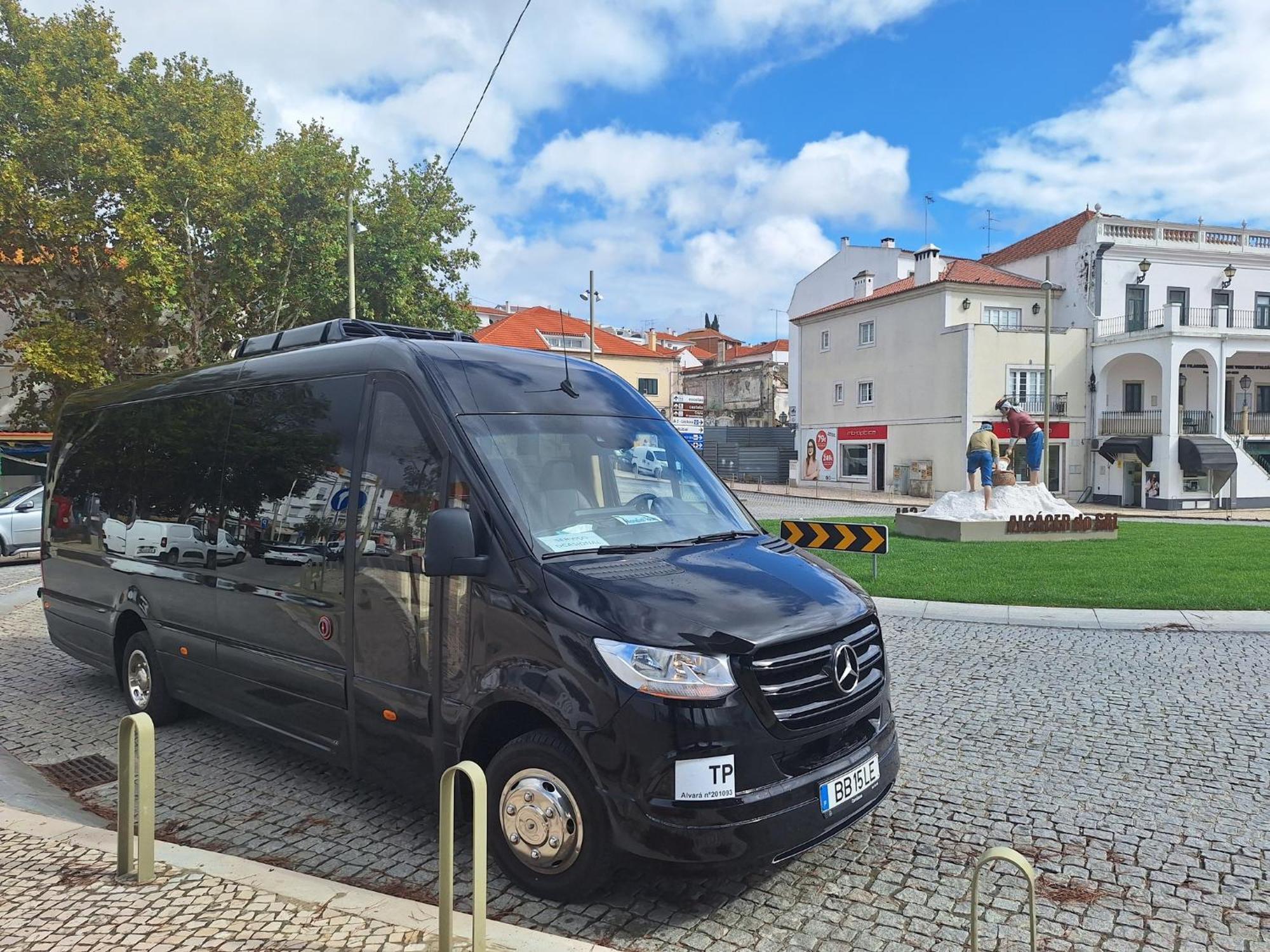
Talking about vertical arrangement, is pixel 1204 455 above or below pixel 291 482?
above

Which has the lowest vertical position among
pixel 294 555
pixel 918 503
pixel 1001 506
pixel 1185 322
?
pixel 918 503

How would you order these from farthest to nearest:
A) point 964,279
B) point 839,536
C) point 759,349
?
point 759,349 < point 964,279 < point 839,536

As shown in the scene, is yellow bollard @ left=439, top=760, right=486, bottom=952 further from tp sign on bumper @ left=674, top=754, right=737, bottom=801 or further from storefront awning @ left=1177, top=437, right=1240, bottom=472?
storefront awning @ left=1177, top=437, right=1240, bottom=472

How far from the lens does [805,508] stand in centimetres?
3144

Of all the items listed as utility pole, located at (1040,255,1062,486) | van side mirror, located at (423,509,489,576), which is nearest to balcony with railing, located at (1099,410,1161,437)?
utility pole, located at (1040,255,1062,486)

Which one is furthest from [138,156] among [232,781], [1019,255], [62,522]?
[1019,255]

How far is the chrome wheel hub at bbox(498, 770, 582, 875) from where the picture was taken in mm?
3496

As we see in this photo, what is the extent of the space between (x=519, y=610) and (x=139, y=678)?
4.35 m

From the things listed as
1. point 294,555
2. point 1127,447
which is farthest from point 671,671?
point 1127,447

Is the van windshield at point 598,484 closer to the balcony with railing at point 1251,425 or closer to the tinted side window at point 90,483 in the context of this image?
the tinted side window at point 90,483

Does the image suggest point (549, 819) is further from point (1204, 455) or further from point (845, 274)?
point (845, 274)

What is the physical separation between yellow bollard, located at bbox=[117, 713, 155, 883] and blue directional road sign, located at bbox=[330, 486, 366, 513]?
131 cm

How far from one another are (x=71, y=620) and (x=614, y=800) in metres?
6.07

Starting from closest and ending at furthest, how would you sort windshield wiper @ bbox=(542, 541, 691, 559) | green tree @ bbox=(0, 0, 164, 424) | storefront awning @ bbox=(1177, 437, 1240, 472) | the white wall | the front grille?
the front grille
windshield wiper @ bbox=(542, 541, 691, 559)
green tree @ bbox=(0, 0, 164, 424)
storefront awning @ bbox=(1177, 437, 1240, 472)
the white wall
